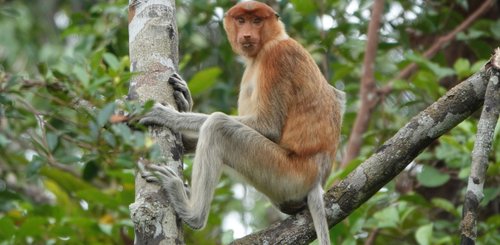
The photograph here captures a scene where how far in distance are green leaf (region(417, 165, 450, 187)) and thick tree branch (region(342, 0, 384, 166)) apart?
2.06 ft

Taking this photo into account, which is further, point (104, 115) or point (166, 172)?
point (166, 172)

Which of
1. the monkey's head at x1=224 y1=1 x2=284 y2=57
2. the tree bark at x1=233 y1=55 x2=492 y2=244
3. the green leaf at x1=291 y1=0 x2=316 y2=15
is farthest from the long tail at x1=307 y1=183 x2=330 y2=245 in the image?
the green leaf at x1=291 y1=0 x2=316 y2=15

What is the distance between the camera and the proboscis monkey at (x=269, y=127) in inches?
158

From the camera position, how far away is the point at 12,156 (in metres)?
6.65

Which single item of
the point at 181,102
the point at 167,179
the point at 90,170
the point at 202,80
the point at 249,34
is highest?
the point at 249,34

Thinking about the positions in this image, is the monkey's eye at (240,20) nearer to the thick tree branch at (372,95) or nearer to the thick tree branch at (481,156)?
the thick tree branch at (372,95)

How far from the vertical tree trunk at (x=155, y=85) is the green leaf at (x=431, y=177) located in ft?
7.31

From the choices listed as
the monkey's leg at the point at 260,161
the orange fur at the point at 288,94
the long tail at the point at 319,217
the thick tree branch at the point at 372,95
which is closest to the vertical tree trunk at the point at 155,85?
the monkey's leg at the point at 260,161

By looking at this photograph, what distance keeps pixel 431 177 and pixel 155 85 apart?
8.10ft

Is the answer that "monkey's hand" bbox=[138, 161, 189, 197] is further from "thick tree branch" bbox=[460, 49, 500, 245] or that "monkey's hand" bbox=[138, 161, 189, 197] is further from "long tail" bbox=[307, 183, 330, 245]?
"thick tree branch" bbox=[460, 49, 500, 245]

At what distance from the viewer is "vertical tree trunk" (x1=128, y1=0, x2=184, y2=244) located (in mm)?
3289

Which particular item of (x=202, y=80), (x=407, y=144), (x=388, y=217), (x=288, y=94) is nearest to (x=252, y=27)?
(x=288, y=94)

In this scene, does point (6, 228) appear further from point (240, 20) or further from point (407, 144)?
point (407, 144)

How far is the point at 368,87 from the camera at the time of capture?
20.2 feet
